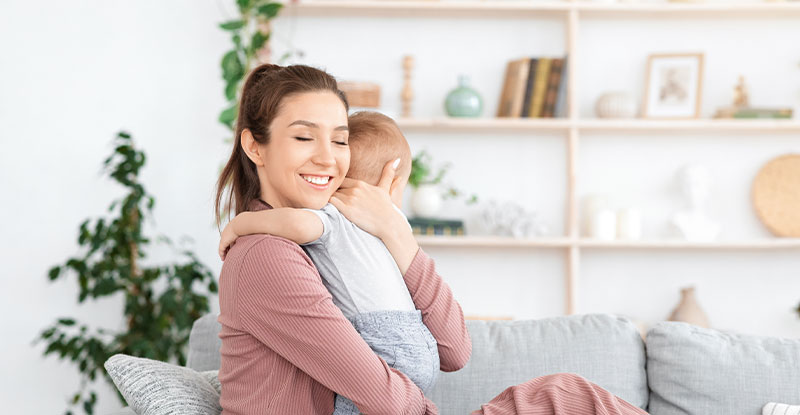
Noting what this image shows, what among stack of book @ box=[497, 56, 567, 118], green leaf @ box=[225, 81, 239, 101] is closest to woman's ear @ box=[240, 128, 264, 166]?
green leaf @ box=[225, 81, 239, 101]

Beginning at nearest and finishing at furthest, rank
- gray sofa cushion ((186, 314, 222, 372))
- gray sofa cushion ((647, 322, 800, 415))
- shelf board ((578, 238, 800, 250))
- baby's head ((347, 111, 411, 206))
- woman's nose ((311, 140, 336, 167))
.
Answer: woman's nose ((311, 140, 336, 167)), baby's head ((347, 111, 411, 206)), gray sofa cushion ((647, 322, 800, 415)), gray sofa cushion ((186, 314, 222, 372)), shelf board ((578, 238, 800, 250))

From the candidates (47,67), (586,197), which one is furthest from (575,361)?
(47,67)

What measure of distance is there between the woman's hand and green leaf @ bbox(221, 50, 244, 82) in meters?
1.99

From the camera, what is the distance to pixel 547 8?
3426 millimetres

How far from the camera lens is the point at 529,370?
6.02 feet

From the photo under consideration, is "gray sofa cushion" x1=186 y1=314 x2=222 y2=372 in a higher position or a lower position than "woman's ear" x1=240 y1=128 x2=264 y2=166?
lower

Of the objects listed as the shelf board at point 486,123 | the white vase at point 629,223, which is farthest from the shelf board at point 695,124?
the white vase at point 629,223

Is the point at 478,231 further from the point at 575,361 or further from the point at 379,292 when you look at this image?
the point at 379,292

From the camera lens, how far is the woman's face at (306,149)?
135 cm

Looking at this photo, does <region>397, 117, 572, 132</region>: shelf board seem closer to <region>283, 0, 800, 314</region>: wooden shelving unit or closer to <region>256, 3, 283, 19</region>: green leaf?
<region>283, 0, 800, 314</region>: wooden shelving unit

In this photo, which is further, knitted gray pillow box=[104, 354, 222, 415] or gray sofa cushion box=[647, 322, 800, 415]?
gray sofa cushion box=[647, 322, 800, 415]

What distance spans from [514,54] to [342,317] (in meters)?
2.63

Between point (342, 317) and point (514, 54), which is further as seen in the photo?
point (514, 54)

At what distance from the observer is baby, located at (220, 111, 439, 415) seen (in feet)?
4.24
